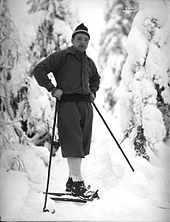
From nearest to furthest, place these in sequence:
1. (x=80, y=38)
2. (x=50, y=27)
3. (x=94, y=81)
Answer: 1. (x=80, y=38)
2. (x=94, y=81)
3. (x=50, y=27)

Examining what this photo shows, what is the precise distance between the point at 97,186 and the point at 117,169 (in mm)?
448

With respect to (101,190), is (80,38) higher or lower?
higher

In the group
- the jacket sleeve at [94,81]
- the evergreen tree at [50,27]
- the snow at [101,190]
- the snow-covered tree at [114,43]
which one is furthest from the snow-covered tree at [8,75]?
the snow-covered tree at [114,43]

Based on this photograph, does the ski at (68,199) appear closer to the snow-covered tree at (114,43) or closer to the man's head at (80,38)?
the man's head at (80,38)

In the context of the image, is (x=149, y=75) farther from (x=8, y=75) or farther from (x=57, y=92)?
(x=8, y=75)

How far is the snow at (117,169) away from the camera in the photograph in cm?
251

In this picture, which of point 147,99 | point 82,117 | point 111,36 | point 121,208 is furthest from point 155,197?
point 111,36

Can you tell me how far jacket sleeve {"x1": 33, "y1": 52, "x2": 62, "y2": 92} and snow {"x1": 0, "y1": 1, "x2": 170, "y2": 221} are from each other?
93 centimetres

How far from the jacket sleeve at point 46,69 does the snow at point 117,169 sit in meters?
0.93

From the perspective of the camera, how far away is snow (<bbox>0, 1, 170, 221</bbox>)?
2508 mm

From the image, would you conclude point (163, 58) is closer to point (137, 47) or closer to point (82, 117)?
point (137, 47)

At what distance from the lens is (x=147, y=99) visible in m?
4.15

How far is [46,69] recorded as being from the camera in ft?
9.97

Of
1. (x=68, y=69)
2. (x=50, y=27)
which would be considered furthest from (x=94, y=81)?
(x=50, y=27)
